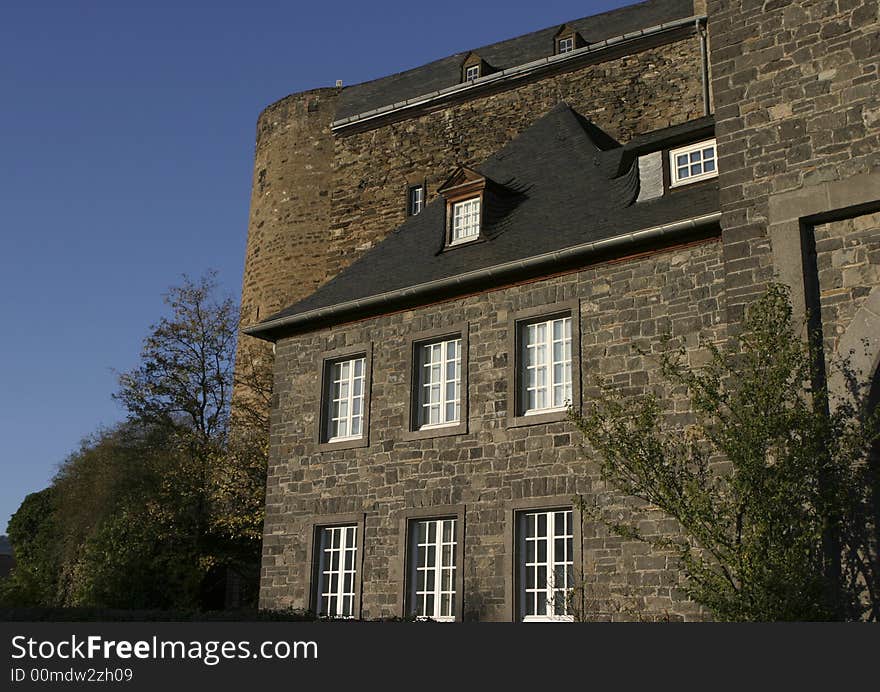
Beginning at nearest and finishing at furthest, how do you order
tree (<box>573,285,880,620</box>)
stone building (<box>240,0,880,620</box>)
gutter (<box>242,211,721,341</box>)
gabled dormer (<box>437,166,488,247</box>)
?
tree (<box>573,285,880,620</box>)
stone building (<box>240,0,880,620</box>)
gutter (<box>242,211,721,341</box>)
gabled dormer (<box>437,166,488,247</box>)

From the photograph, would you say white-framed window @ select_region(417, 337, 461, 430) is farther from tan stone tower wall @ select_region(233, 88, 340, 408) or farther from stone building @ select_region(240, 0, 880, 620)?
tan stone tower wall @ select_region(233, 88, 340, 408)

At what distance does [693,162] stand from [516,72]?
10.7 meters

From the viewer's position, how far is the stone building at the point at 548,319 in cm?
1012

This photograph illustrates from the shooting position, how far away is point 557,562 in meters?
12.3

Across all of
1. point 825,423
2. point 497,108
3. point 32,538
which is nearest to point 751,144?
point 825,423

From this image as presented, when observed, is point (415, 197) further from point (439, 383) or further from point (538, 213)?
point (439, 383)

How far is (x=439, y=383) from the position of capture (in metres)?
14.2

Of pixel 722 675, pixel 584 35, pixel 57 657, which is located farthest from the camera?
pixel 584 35

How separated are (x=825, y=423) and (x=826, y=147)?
2.95 metres

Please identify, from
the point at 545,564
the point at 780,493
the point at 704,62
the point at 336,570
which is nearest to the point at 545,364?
the point at 545,564

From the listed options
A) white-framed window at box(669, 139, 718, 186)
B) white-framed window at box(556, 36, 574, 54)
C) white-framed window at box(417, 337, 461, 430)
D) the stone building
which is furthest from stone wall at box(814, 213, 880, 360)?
white-framed window at box(556, 36, 574, 54)

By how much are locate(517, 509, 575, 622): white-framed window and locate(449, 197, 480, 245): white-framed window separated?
463cm

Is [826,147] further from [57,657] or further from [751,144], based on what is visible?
[57,657]

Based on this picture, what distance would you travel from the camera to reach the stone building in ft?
33.2
